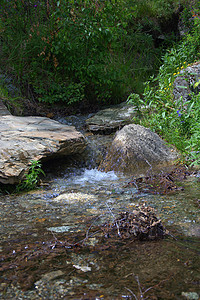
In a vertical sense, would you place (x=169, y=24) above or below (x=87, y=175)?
above

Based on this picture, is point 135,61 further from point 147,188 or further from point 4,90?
point 147,188

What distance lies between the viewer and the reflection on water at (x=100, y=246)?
5.09 feet

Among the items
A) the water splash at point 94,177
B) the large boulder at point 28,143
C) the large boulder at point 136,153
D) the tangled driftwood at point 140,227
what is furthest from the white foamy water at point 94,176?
the tangled driftwood at point 140,227

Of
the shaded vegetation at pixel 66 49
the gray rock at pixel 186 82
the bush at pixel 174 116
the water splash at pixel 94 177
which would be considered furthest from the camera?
the shaded vegetation at pixel 66 49

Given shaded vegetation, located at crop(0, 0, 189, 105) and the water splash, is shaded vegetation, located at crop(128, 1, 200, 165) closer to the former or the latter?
the water splash

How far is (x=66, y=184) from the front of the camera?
4055 mm

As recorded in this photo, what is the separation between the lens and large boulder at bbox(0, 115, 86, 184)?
3650mm

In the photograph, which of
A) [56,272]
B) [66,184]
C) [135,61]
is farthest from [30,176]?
[135,61]

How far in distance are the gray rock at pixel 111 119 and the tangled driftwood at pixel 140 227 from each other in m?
3.90

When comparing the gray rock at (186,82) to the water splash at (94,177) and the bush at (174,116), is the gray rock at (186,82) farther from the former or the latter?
the water splash at (94,177)

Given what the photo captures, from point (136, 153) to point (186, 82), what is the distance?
1.91m

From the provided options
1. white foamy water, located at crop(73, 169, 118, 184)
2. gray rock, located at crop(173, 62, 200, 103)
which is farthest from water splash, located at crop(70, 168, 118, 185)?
gray rock, located at crop(173, 62, 200, 103)

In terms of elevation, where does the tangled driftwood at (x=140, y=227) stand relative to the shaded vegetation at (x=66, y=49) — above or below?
below

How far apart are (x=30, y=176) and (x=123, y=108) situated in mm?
3732
